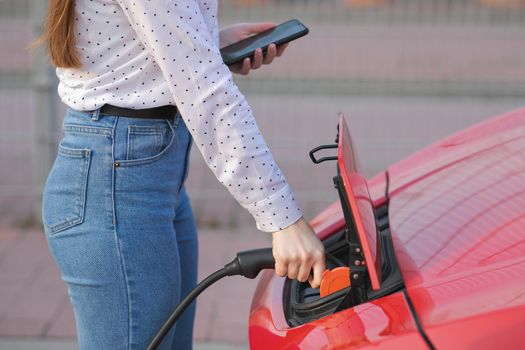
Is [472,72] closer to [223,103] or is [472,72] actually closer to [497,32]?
[497,32]

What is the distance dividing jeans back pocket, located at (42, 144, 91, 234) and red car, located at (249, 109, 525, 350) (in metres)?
0.42

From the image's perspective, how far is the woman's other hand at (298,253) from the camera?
1755 millimetres

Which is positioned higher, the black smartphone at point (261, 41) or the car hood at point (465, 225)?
the black smartphone at point (261, 41)

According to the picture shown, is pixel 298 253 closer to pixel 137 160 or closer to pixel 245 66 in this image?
pixel 137 160

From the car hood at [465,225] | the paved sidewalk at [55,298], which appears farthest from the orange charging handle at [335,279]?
the paved sidewalk at [55,298]

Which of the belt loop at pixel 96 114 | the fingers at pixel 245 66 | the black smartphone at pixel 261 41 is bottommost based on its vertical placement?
the belt loop at pixel 96 114

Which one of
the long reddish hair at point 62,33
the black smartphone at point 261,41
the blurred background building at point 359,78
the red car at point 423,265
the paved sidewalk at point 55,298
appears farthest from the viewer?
the blurred background building at point 359,78

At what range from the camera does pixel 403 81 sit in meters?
5.18

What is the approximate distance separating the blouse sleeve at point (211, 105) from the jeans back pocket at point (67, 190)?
0.85 ft

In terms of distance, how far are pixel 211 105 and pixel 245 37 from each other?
574 mm

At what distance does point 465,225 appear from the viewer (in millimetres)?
1942

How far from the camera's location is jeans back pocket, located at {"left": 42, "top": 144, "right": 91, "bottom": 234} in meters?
1.88

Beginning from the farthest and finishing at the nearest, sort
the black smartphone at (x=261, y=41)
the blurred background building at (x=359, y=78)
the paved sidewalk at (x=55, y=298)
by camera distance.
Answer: the blurred background building at (x=359, y=78) → the paved sidewalk at (x=55, y=298) → the black smartphone at (x=261, y=41)

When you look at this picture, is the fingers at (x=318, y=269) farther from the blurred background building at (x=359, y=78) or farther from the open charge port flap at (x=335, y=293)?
the blurred background building at (x=359, y=78)
